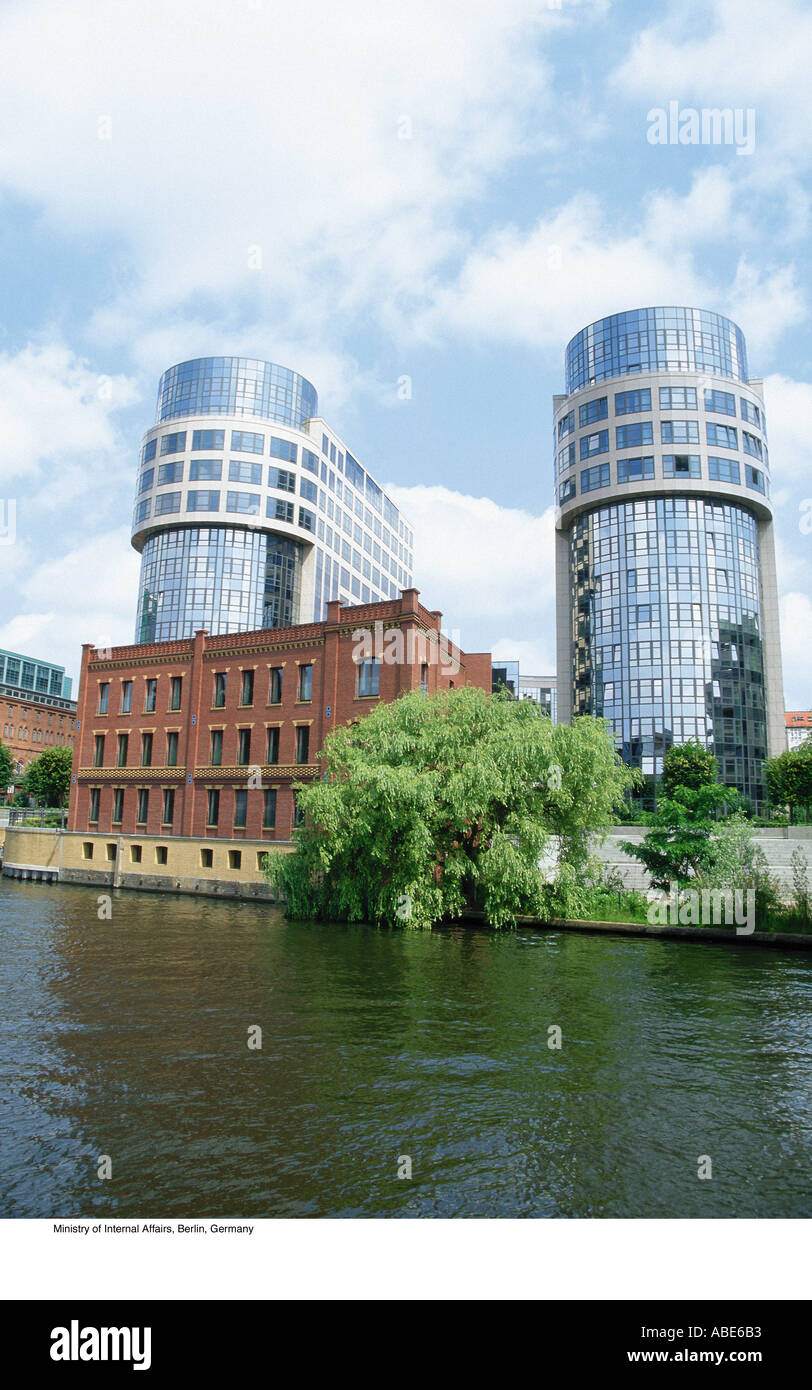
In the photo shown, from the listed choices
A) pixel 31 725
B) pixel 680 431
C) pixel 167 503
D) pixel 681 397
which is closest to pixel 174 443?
pixel 167 503

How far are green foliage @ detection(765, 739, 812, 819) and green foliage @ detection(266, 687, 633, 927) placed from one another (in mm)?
39344

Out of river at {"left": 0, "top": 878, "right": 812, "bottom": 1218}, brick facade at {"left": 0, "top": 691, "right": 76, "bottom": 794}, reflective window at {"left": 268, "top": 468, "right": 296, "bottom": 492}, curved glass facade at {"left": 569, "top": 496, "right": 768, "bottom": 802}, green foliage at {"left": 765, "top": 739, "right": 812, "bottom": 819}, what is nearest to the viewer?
river at {"left": 0, "top": 878, "right": 812, "bottom": 1218}

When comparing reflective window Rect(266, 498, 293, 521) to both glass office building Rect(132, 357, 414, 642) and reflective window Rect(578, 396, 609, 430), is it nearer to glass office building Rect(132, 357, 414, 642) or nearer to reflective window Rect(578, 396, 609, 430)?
glass office building Rect(132, 357, 414, 642)

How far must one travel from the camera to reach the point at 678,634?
78438 millimetres

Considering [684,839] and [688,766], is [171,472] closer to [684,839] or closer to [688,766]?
[688,766]

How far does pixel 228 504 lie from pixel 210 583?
8.31m

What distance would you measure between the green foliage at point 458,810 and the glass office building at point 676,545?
4963 cm

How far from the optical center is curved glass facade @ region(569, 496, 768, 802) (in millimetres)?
76688

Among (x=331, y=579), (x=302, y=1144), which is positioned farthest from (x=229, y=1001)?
(x=331, y=579)

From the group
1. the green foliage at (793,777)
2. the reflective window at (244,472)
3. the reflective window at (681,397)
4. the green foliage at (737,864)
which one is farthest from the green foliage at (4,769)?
the green foliage at (737,864)

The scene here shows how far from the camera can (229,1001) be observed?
15.9 m

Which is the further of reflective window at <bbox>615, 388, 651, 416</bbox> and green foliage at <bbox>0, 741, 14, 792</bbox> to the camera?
green foliage at <bbox>0, 741, 14, 792</bbox>

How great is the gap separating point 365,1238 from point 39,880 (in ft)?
A: 153

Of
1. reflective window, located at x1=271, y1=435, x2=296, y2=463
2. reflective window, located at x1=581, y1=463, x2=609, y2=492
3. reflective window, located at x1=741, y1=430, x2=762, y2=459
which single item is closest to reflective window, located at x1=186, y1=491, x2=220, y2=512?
reflective window, located at x1=271, y1=435, x2=296, y2=463
